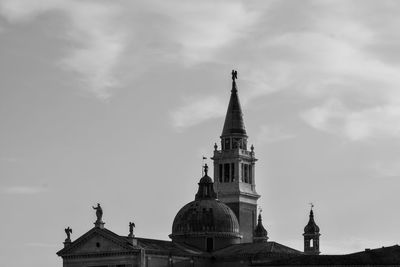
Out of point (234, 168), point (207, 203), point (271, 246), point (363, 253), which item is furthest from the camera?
point (234, 168)

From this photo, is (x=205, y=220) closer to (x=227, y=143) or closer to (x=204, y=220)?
(x=204, y=220)

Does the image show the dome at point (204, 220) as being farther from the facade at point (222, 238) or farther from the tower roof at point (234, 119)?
the tower roof at point (234, 119)

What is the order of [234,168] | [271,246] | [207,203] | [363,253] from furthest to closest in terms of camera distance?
[234,168]
[207,203]
[271,246]
[363,253]

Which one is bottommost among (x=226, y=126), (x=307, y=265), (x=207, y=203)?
(x=307, y=265)

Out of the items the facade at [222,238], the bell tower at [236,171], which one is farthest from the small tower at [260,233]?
the bell tower at [236,171]

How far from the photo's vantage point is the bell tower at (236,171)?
158 metres

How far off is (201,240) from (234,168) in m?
22.3

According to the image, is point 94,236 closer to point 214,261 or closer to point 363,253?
point 214,261

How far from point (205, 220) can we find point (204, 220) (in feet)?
0.36

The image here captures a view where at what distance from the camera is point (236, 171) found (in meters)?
159

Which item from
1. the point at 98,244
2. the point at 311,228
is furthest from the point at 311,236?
the point at 98,244

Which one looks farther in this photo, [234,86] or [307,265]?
[234,86]

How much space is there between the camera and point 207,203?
141 meters

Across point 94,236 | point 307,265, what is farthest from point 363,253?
point 94,236
